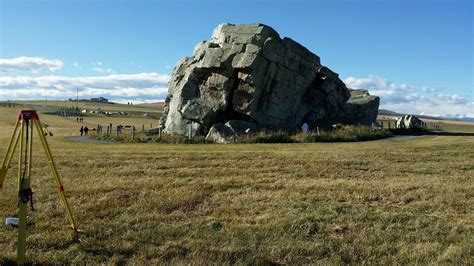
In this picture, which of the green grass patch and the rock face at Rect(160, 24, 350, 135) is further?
the rock face at Rect(160, 24, 350, 135)

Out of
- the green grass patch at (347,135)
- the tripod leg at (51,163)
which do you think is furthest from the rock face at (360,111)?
the tripod leg at (51,163)

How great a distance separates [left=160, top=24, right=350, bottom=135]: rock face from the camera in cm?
3978

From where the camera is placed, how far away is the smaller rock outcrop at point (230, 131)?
35625mm

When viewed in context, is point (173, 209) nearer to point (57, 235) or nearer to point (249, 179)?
point (57, 235)

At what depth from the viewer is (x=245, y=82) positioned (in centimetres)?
3984

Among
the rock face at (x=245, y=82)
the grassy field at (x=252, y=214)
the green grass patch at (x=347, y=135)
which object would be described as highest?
the rock face at (x=245, y=82)

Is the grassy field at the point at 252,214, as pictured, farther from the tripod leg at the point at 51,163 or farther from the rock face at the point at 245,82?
the rock face at the point at 245,82

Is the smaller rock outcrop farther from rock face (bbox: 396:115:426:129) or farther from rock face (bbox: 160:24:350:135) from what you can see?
rock face (bbox: 396:115:426:129)

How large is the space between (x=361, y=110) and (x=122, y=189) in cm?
4228

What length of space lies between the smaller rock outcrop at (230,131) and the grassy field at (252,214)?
54.0ft

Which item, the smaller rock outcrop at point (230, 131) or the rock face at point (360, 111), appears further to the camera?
the rock face at point (360, 111)

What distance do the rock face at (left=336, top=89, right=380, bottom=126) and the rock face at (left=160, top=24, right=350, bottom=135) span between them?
829 centimetres

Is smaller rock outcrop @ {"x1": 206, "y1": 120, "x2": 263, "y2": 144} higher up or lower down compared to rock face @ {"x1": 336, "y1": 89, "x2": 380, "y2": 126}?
lower down

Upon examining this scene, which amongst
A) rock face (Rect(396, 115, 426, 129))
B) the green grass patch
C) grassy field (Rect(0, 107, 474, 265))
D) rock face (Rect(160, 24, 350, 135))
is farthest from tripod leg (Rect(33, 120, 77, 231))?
rock face (Rect(396, 115, 426, 129))
